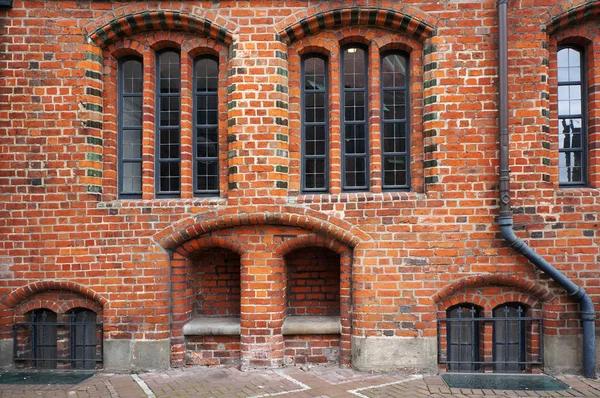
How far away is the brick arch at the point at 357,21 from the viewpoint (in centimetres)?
553

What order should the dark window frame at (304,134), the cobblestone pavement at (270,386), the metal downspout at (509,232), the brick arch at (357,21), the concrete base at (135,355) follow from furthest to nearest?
1. the dark window frame at (304,134)
2. the concrete base at (135,355)
3. the brick arch at (357,21)
4. the metal downspout at (509,232)
5. the cobblestone pavement at (270,386)

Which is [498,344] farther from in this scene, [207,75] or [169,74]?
[169,74]

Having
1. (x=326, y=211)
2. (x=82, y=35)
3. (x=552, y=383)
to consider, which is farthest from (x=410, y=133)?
(x=82, y=35)

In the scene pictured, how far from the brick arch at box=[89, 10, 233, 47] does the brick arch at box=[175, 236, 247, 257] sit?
262 centimetres

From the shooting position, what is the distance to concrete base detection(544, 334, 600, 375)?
5.43 meters

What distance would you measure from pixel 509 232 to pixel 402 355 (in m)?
2.03

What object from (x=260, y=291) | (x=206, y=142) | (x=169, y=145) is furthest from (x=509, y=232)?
(x=169, y=145)

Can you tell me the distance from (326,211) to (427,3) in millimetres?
2977

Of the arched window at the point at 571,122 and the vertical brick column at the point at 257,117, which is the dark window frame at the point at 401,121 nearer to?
the vertical brick column at the point at 257,117

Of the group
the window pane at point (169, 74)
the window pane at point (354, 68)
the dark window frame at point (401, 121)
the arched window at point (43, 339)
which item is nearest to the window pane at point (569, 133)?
the dark window frame at point (401, 121)

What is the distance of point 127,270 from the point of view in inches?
223

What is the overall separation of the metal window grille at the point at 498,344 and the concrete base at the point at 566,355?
144mm

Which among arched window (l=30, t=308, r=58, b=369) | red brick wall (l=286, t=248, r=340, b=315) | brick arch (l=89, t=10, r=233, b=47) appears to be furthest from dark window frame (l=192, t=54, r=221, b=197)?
arched window (l=30, t=308, r=58, b=369)

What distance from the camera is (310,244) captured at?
568 centimetres
